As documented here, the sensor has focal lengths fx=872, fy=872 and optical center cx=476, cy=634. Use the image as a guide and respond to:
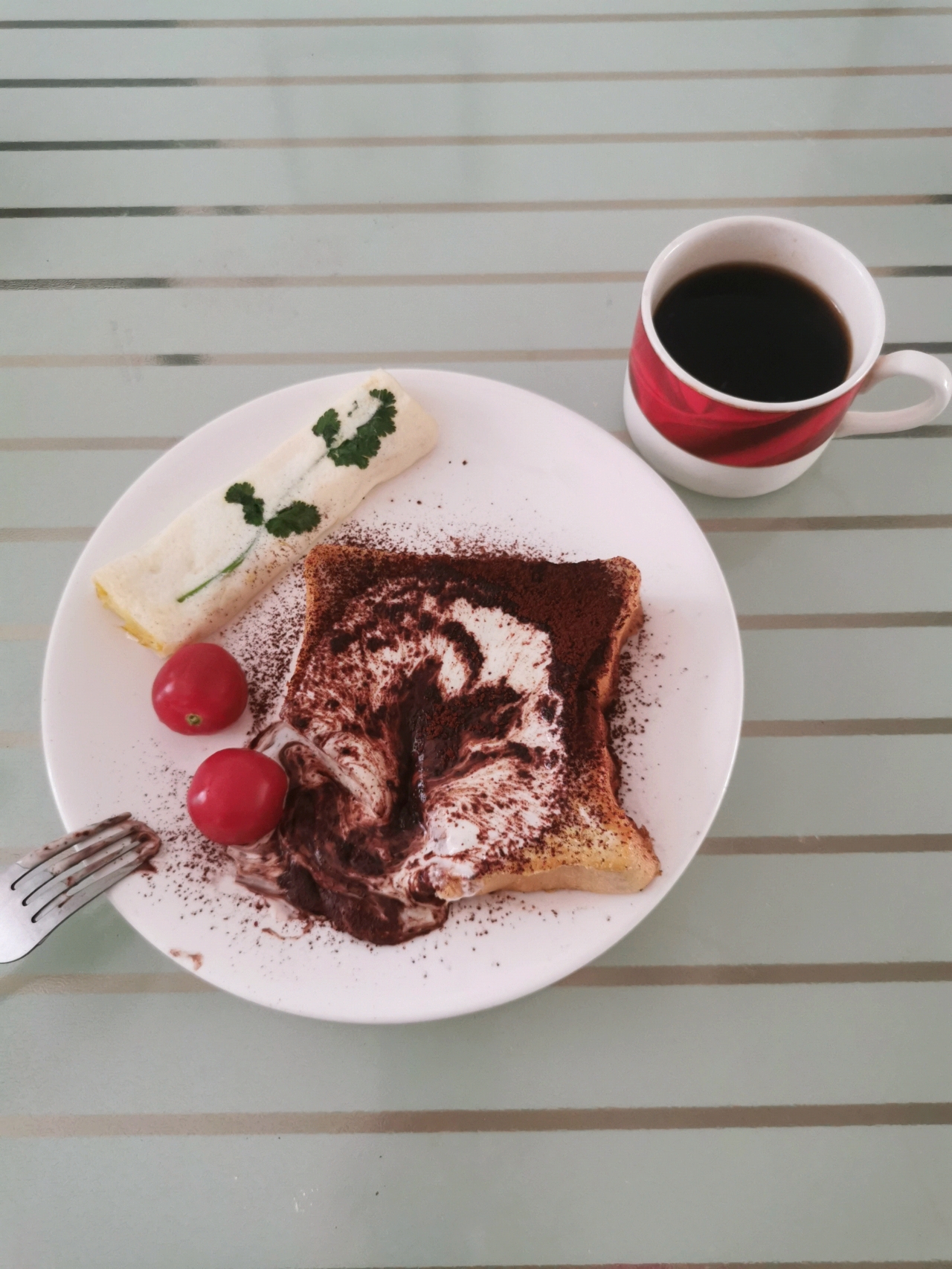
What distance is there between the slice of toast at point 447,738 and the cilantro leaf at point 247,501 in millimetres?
122

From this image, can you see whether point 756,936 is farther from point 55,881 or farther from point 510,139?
point 510,139

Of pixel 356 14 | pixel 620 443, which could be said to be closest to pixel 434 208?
pixel 356 14

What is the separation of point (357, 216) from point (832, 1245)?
1.92 meters

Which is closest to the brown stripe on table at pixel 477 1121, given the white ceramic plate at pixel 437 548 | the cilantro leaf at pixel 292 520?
the white ceramic plate at pixel 437 548

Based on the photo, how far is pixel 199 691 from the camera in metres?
1.22

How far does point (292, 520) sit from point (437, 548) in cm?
23

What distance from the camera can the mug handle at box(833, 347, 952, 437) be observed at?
49.1 inches

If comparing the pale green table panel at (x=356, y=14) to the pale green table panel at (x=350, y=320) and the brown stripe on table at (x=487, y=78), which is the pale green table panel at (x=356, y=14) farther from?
the pale green table panel at (x=350, y=320)

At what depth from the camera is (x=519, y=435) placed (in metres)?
1.41

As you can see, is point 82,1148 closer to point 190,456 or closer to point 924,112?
point 190,456

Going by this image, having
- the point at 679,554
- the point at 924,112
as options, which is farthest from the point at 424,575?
the point at 924,112

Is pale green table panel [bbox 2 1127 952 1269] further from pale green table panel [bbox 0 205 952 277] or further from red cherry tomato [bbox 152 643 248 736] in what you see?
pale green table panel [bbox 0 205 952 277]

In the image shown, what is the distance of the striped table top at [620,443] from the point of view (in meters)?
1.23

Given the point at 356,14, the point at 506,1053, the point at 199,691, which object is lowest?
the point at 506,1053
